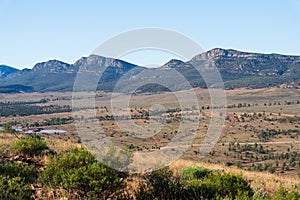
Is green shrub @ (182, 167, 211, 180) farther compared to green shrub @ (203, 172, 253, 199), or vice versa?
green shrub @ (182, 167, 211, 180)

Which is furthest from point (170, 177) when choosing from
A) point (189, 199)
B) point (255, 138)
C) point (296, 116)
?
point (296, 116)

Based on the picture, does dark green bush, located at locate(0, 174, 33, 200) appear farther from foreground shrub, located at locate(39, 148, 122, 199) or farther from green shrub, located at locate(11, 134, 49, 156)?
green shrub, located at locate(11, 134, 49, 156)

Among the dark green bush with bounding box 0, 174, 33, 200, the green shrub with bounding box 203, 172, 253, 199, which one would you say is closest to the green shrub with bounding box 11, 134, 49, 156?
the dark green bush with bounding box 0, 174, 33, 200

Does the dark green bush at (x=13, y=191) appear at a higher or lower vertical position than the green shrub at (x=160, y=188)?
higher

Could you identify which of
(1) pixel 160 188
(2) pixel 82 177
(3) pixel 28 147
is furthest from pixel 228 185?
(3) pixel 28 147

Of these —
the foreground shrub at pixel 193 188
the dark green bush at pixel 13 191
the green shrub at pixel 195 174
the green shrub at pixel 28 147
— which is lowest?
Answer: the green shrub at pixel 195 174

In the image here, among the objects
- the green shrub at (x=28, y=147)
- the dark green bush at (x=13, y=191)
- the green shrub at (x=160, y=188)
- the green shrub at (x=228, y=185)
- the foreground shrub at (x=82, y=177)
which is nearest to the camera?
the dark green bush at (x=13, y=191)

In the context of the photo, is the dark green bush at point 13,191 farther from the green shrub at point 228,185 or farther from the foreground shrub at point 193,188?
the green shrub at point 228,185

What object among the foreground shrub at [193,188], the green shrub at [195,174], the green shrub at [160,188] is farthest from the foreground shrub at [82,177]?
the green shrub at [195,174]

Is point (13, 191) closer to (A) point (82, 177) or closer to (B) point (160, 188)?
(A) point (82, 177)

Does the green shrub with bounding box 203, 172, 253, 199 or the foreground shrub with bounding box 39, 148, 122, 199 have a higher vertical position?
the foreground shrub with bounding box 39, 148, 122, 199
